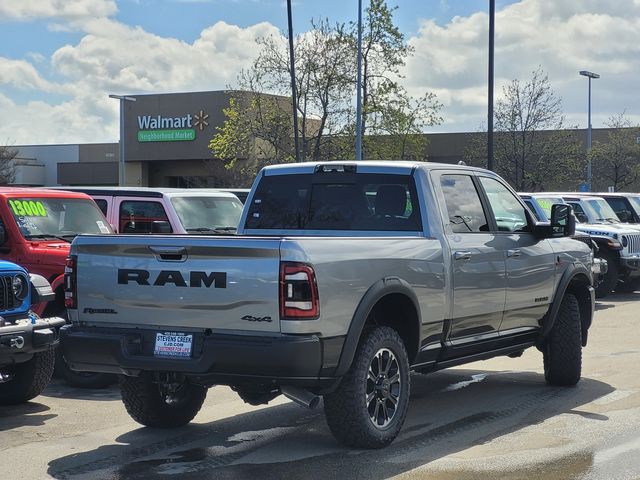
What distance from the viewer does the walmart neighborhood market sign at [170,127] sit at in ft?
185

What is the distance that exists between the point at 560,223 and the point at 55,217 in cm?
542

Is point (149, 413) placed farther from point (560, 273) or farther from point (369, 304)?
point (560, 273)

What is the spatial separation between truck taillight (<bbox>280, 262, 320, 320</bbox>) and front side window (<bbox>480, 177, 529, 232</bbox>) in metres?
2.93

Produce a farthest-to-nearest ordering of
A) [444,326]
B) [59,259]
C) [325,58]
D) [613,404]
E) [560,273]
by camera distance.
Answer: [325,58] → [59,259] → [560,273] → [613,404] → [444,326]

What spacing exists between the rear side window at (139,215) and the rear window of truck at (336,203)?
4838mm

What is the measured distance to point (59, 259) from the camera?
10.0 meters

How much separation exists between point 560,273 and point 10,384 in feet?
16.6

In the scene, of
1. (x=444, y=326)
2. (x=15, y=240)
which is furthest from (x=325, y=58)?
(x=444, y=326)

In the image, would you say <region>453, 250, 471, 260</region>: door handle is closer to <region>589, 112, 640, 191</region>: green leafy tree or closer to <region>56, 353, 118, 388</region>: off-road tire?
<region>56, 353, 118, 388</region>: off-road tire

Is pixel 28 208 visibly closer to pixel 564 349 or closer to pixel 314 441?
pixel 314 441

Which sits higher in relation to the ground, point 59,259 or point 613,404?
point 59,259

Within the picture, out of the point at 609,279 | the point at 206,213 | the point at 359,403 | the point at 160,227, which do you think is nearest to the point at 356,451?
the point at 359,403

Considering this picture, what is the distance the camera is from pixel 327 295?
6.23 meters

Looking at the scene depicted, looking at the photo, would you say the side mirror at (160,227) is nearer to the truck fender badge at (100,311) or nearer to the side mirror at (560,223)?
the side mirror at (560,223)
